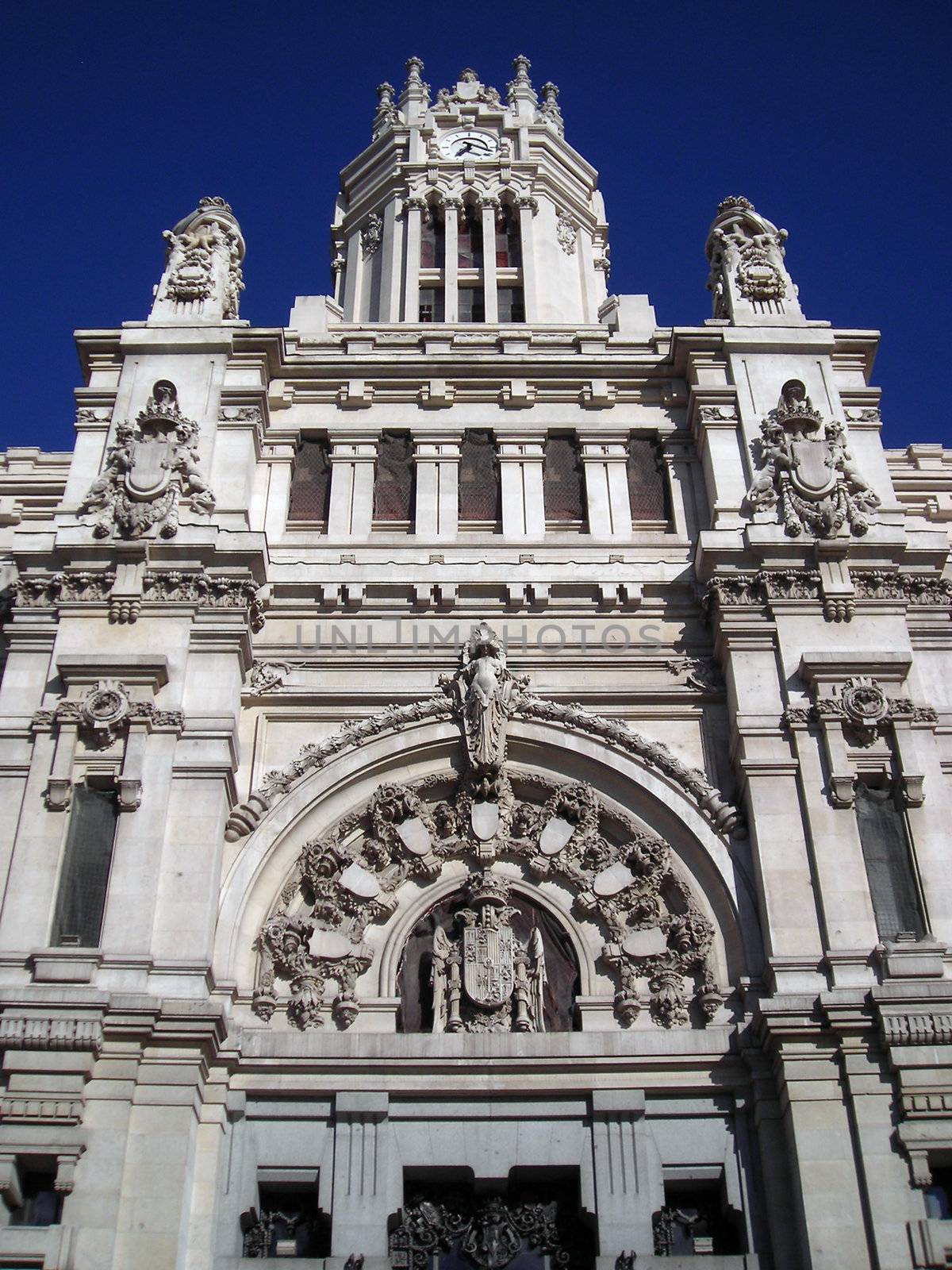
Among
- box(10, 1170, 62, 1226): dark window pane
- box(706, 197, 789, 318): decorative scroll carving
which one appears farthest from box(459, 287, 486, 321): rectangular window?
box(10, 1170, 62, 1226): dark window pane

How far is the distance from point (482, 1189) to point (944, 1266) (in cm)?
554

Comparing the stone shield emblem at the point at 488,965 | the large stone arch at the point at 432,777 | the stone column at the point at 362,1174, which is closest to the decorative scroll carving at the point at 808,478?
the large stone arch at the point at 432,777

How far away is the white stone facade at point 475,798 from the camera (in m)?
18.3

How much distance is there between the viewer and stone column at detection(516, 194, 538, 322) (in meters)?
39.4

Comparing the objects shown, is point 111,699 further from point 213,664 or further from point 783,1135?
point 783,1135

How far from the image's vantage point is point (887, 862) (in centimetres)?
2058

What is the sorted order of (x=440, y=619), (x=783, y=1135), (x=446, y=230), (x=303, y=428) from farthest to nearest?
(x=446, y=230), (x=303, y=428), (x=440, y=619), (x=783, y=1135)

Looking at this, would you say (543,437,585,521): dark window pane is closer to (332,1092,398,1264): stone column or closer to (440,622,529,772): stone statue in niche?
(440,622,529,772): stone statue in niche

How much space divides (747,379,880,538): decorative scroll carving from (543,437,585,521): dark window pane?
122 inches

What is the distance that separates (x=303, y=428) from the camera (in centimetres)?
2698

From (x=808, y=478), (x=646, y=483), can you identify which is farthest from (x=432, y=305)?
(x=808, y=478)

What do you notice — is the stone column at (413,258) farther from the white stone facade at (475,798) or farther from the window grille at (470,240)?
the white stone facade at (475,798)

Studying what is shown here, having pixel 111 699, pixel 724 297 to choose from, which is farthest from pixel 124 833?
pixel 724 297

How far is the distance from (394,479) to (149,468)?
437cm
